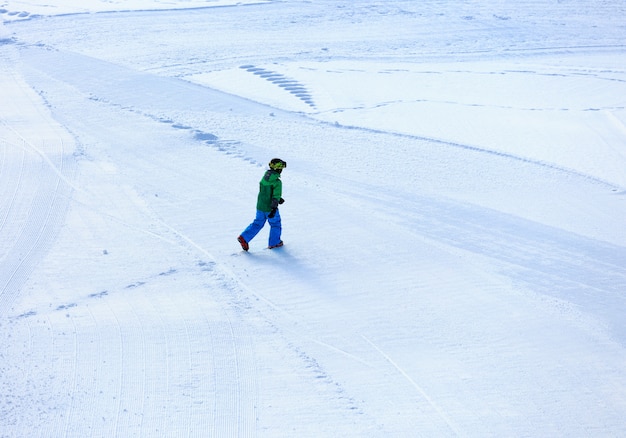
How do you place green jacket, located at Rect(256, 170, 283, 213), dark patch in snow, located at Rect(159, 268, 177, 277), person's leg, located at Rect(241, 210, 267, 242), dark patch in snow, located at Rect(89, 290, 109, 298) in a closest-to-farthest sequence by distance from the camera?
dark patch in snow, located at Rect(89, 290, 109, 298)
dark patch in snow, located at Rect(159, 268, 177, 277)
green jacket, located at Rect(256, 170, 283, 213)
person's leg, located at Rect(241, 210, 267, 242)

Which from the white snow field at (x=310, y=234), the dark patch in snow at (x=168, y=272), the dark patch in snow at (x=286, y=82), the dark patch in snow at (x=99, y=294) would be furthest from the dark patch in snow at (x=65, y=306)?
the dark patch in snow at (x=286, y=82)

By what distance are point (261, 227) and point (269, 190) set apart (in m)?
0.45

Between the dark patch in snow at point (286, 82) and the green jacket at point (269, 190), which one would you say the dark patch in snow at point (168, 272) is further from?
the dark patch in snow at point (286, 82)

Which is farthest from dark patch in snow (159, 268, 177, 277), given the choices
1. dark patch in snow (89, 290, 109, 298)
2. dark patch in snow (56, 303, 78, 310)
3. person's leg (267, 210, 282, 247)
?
person's leg (267, 210, 282, 247)

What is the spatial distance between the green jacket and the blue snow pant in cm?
11

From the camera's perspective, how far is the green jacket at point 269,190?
7.72 meters

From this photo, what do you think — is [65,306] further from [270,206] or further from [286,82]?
[286,82]

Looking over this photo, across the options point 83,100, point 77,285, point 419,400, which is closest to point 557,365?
point 419,400

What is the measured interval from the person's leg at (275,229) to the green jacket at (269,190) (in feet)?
0.53

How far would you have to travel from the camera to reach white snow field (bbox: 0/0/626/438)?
5867mm

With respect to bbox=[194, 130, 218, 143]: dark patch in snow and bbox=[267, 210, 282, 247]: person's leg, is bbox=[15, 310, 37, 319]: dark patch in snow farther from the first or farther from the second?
bbox=[194, 130, 218, 143]: dark patch in snow

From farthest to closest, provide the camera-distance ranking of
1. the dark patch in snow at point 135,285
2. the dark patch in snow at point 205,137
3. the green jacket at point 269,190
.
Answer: the dark patch in snow at point 205,137, the green jacket at point 269,190, the dark patch in snow at point 135,285

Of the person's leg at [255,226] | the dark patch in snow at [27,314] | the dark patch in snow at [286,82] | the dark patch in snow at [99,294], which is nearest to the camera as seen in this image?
the dark patch in snow at [27,314]

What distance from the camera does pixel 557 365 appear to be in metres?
6.35
